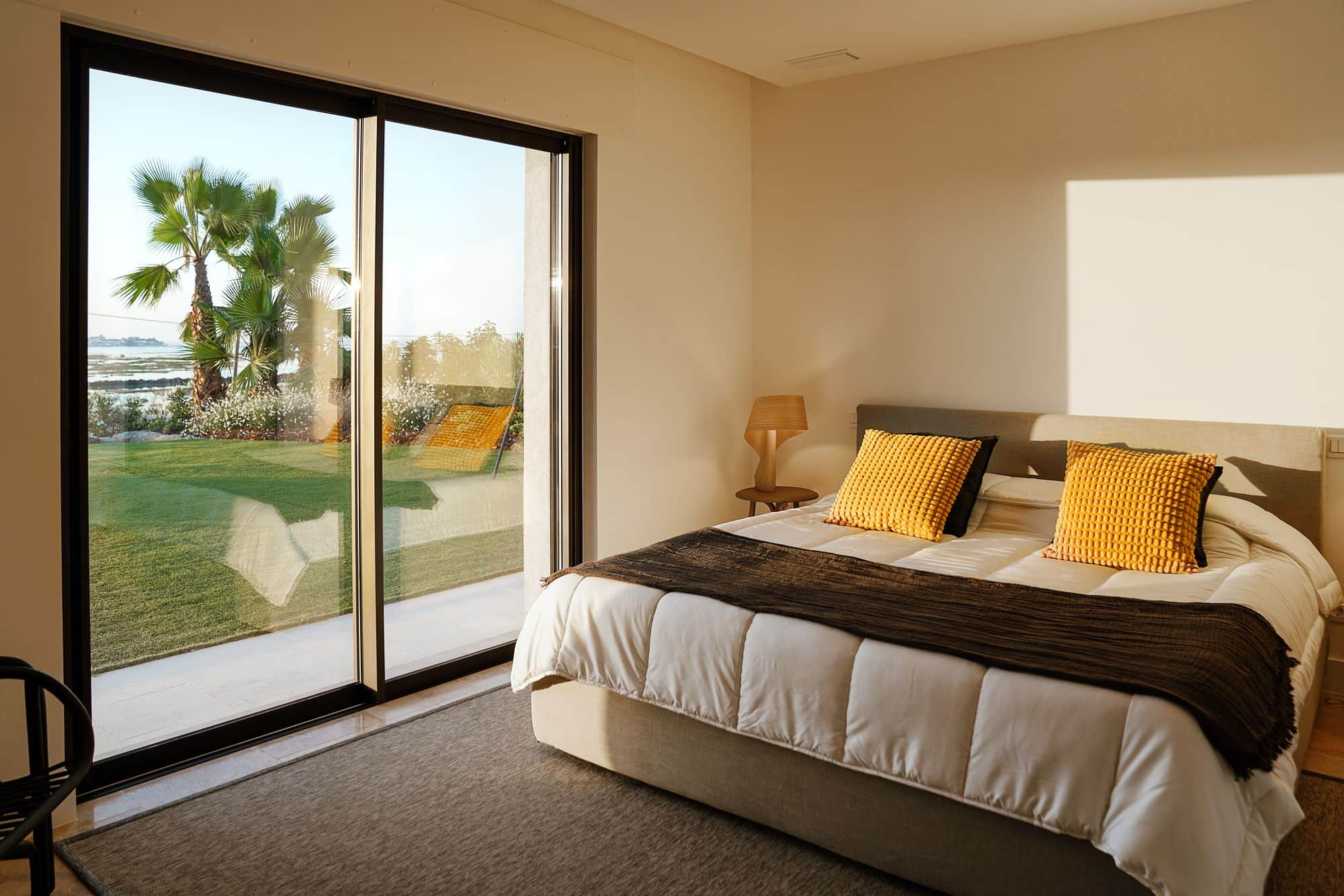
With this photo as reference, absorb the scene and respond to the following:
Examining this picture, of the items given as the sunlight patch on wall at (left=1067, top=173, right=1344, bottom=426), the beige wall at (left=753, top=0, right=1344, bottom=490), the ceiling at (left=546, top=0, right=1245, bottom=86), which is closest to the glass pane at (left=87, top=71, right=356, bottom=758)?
the ceiling at (left=546, top=0, right=1245, bottom=86)

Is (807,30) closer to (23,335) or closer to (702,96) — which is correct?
(702,96)

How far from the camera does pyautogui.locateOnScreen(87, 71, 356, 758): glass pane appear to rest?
284 cm

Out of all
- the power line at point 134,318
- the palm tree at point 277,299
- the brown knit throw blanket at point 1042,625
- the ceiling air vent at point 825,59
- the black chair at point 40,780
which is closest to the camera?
the black chair at point 40,780

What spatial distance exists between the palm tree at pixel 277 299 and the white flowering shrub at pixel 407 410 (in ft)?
0.86

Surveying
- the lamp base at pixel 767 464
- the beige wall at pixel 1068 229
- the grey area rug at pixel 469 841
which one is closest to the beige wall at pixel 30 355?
the grey area rug at pixel 469 841

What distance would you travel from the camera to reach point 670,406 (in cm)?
471

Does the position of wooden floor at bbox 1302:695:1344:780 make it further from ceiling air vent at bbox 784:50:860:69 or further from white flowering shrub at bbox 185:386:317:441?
white flowering shrub at bbox 185:386:317:441

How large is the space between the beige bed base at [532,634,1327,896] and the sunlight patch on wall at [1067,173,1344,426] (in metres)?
1.30

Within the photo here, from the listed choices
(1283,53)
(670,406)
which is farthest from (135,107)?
(1283,53)

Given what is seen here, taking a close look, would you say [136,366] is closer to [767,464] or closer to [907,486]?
[907,486]

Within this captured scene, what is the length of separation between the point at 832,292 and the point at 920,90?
3.46 ft

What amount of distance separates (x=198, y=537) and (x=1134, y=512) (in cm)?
311

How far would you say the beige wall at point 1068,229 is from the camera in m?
3.65

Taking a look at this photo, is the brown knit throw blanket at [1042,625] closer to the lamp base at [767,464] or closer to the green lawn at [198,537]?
the green lawn at [198,537]
